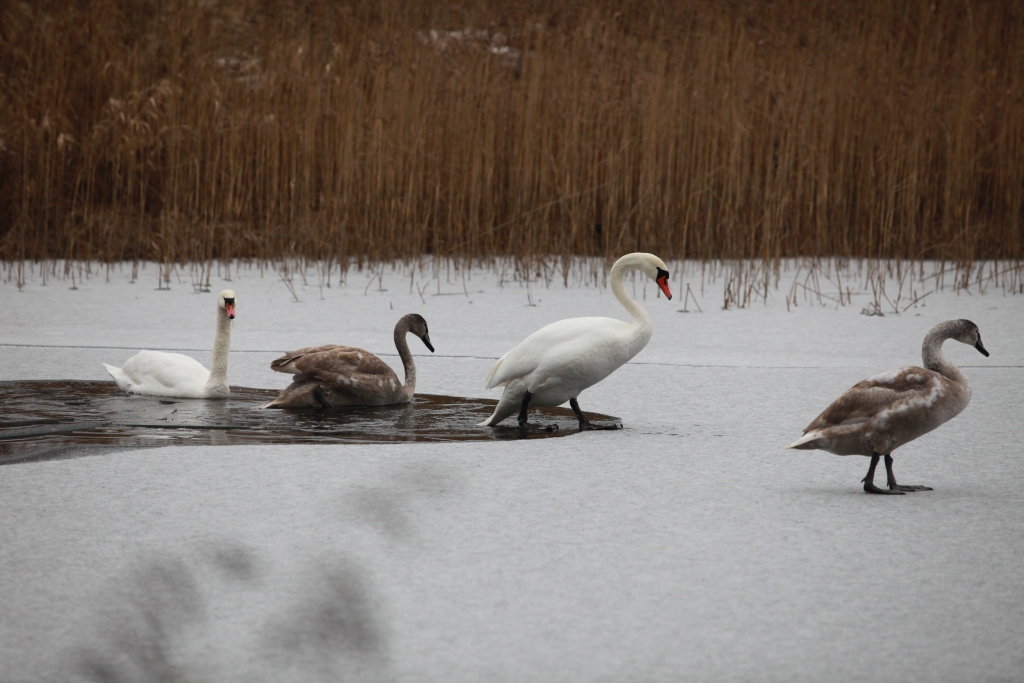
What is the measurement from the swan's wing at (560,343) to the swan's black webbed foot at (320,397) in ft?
2.93

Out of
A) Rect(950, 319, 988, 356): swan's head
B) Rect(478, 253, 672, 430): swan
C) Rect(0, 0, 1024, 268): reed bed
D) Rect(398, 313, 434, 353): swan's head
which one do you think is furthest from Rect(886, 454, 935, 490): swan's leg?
Rect(0, 0, 1024, 268): reed bed

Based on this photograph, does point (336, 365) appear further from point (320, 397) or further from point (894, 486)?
point (894, 486)

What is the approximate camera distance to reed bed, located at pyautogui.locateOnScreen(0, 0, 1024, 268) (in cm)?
870

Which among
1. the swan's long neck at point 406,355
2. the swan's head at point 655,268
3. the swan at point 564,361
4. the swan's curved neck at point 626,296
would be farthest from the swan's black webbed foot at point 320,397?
the swan's head at point 655,268

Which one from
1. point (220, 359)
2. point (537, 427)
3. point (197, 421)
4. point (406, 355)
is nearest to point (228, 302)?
point (220, 359)

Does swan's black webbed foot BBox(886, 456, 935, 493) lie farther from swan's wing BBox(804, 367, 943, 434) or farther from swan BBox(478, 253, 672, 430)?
swan BBox(478, 253, 672, 430)

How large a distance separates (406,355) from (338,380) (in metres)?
0.46

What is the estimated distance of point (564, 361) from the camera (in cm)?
395

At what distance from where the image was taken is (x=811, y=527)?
8.81 feet

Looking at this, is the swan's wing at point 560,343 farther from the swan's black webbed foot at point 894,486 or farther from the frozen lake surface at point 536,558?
the swan's black webbed foot at point 894,486

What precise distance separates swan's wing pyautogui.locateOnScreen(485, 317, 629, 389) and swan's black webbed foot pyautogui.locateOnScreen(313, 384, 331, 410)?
0.89 m

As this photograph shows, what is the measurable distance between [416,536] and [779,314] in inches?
194

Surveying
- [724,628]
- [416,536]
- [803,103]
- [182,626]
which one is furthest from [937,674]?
[803,103]

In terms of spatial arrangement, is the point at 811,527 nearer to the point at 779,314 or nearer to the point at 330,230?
the point at 779,314
